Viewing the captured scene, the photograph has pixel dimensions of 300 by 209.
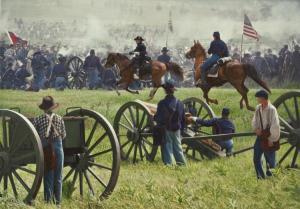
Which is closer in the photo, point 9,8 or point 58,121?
point 58,121

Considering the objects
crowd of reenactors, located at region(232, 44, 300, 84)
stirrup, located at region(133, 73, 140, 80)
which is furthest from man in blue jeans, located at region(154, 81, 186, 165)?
stirrup, located at region(133, 73, 140, 80)

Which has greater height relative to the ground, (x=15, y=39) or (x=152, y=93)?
(x=15, y=39)

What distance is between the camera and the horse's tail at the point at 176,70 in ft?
45.8

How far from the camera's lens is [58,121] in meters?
7.62

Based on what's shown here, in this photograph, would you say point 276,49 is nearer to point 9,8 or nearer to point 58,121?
point 9,8

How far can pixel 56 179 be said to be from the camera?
7.73m

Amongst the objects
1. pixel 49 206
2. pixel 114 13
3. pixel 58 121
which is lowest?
pixel 49 206

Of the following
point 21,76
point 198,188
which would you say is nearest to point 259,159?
point 198,188

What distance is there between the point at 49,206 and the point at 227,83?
646 centimetres

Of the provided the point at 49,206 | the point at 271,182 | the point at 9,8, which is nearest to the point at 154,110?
the point at 271,182

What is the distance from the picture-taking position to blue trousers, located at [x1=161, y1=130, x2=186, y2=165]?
415 inches

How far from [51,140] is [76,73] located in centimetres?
793

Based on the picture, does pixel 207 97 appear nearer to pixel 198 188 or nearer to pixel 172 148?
pixel 172 148

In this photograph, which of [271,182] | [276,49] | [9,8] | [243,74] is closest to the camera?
[271,182]
